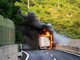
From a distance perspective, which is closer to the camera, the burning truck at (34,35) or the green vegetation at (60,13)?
the burning truck at (34,35)

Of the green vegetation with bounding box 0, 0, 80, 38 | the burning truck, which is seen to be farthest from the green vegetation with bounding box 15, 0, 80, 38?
the burning truck

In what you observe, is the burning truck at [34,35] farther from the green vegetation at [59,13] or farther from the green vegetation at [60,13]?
the green vegetation at [60,13]

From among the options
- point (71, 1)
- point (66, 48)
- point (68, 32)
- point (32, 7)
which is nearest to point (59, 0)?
point (71, 1)

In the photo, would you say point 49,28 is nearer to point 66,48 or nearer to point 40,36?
point 40,36

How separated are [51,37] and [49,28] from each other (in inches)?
144

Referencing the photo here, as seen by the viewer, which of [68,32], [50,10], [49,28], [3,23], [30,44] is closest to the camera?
[3,23]

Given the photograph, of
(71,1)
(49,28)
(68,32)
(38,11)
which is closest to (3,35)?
(49,28)

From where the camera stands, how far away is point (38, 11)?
4540 inches

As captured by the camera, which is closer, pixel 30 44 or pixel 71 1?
pixel 30 44

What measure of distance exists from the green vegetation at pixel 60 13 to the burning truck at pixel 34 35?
86.2 feet

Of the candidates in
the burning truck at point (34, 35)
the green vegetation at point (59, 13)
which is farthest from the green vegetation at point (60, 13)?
the burning truck at point (34, 35)

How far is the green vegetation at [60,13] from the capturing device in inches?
3816

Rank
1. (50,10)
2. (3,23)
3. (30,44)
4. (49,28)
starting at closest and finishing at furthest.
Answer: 1. (3,23)
2. (30,44)
3. (49,28)
4. (50,10)

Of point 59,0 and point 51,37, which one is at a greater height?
point 59,0
